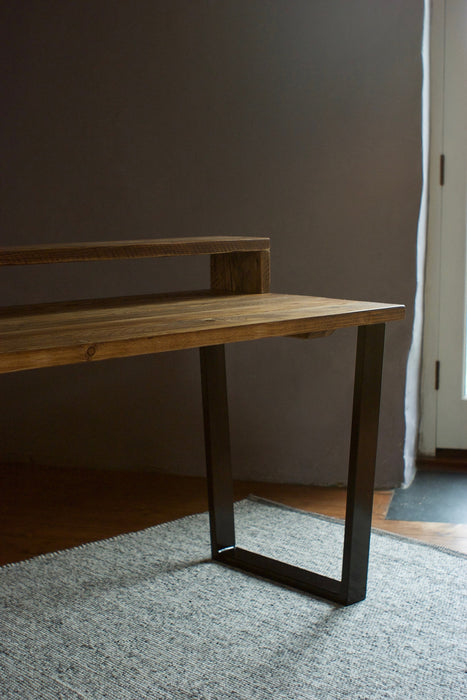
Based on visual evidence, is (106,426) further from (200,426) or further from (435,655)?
(435,655)

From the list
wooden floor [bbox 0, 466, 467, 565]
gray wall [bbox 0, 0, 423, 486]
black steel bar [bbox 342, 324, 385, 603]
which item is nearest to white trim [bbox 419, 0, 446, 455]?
gray wall [bbox 0, 0, 423, 486]

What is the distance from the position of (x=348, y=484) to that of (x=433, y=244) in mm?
1380

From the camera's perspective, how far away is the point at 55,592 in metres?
2.14

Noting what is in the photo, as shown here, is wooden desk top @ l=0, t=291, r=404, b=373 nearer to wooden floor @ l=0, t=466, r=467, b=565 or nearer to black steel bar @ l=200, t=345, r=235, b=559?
black steel bar @ l=200, t=345, r=235, b=559

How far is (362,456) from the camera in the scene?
203 cm

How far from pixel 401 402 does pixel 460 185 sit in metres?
0.84

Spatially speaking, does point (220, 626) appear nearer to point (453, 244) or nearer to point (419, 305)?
point (419, 305)

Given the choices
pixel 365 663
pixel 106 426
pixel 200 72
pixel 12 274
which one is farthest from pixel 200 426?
pixel 365 663

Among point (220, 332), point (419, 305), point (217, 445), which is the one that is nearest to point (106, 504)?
point (217, 445)

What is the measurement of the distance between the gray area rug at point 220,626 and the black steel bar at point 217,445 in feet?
0.30

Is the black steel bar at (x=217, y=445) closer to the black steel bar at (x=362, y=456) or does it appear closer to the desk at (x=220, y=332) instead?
the desk at (x=220, y=332)

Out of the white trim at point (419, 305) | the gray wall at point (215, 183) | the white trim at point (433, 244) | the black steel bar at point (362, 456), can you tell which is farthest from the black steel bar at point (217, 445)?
the white trim at point (433, 244)

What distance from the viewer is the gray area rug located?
1692 mm

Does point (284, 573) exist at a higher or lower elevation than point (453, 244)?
lower
